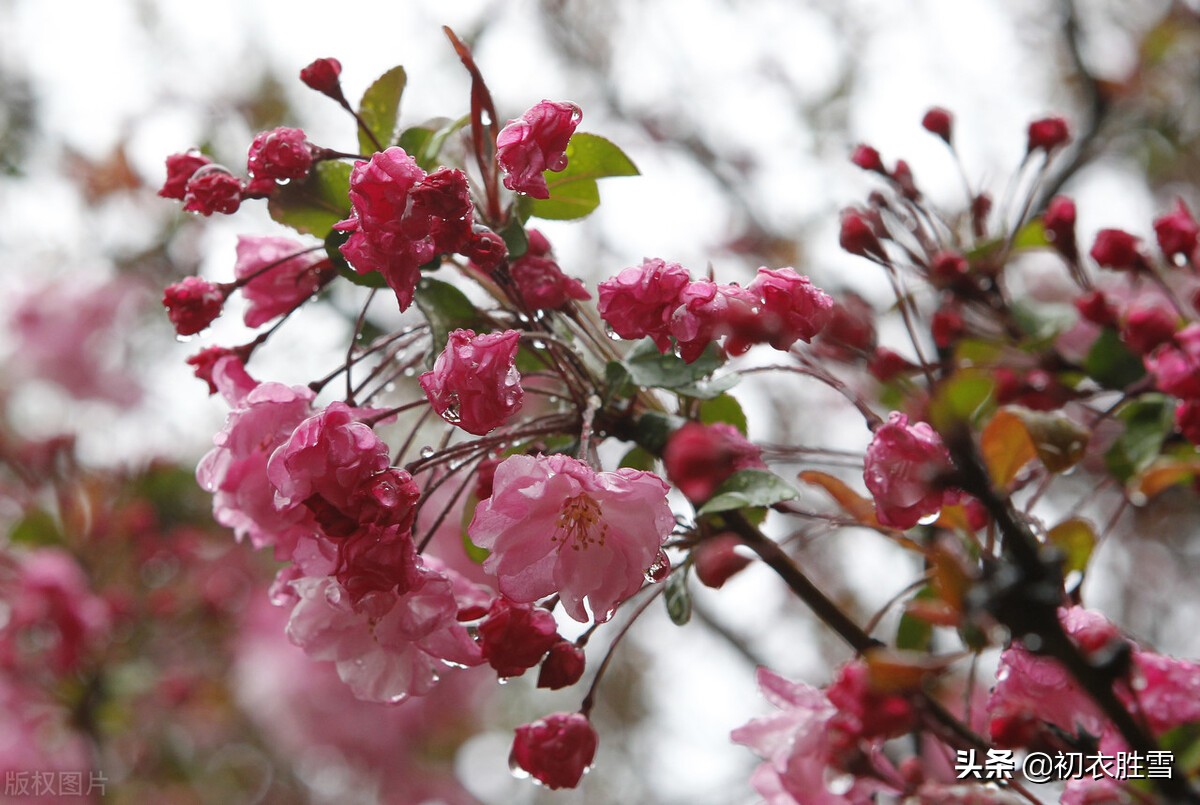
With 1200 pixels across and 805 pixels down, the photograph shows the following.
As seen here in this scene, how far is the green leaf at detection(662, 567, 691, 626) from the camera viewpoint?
Result: 1.22m

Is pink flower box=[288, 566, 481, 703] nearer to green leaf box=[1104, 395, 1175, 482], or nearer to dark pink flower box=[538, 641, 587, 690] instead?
dark pink flower box=[538, 641, 587, 690]

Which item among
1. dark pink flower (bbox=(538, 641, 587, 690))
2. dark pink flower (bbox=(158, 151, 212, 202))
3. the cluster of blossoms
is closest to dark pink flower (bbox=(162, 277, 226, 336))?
the cluster of blossoms

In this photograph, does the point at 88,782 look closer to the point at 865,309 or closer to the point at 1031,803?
the point at 865,309

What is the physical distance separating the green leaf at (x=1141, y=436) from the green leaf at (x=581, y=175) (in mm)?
903

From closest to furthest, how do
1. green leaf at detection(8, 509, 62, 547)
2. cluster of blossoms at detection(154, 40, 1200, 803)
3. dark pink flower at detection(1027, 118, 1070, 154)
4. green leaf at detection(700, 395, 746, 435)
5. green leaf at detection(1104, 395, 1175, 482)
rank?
cluster of blossoms at detection(154, 40, 1200, 803) → green leaf at detection(700, 395, 746, 435) → green leaf at detection(1104, 395, 1175, 482) → dark pink flower at detection(1027, 118, 1070, 154) → green leaf at detection(8, 509, 62, 547)

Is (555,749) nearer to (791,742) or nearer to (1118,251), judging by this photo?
(791,742)

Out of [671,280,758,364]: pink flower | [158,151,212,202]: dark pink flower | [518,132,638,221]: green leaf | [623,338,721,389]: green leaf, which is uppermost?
[518,132,638,221]: green leaf

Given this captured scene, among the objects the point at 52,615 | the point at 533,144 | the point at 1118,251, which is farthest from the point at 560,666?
the point at 52,615

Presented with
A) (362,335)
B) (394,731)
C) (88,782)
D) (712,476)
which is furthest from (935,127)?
(394,731)

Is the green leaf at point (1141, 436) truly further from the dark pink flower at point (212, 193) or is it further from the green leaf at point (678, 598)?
the dark pink flower at point (212, 193)

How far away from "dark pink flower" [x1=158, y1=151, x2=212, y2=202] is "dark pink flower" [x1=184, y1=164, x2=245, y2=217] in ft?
0.22

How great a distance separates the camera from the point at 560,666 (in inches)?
43.5

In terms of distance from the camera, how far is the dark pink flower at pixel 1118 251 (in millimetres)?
1692

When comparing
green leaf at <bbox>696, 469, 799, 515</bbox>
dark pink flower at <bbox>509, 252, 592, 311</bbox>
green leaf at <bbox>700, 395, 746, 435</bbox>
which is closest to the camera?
green leaf at <bbox>696, 469, 799, 515</bbox>
